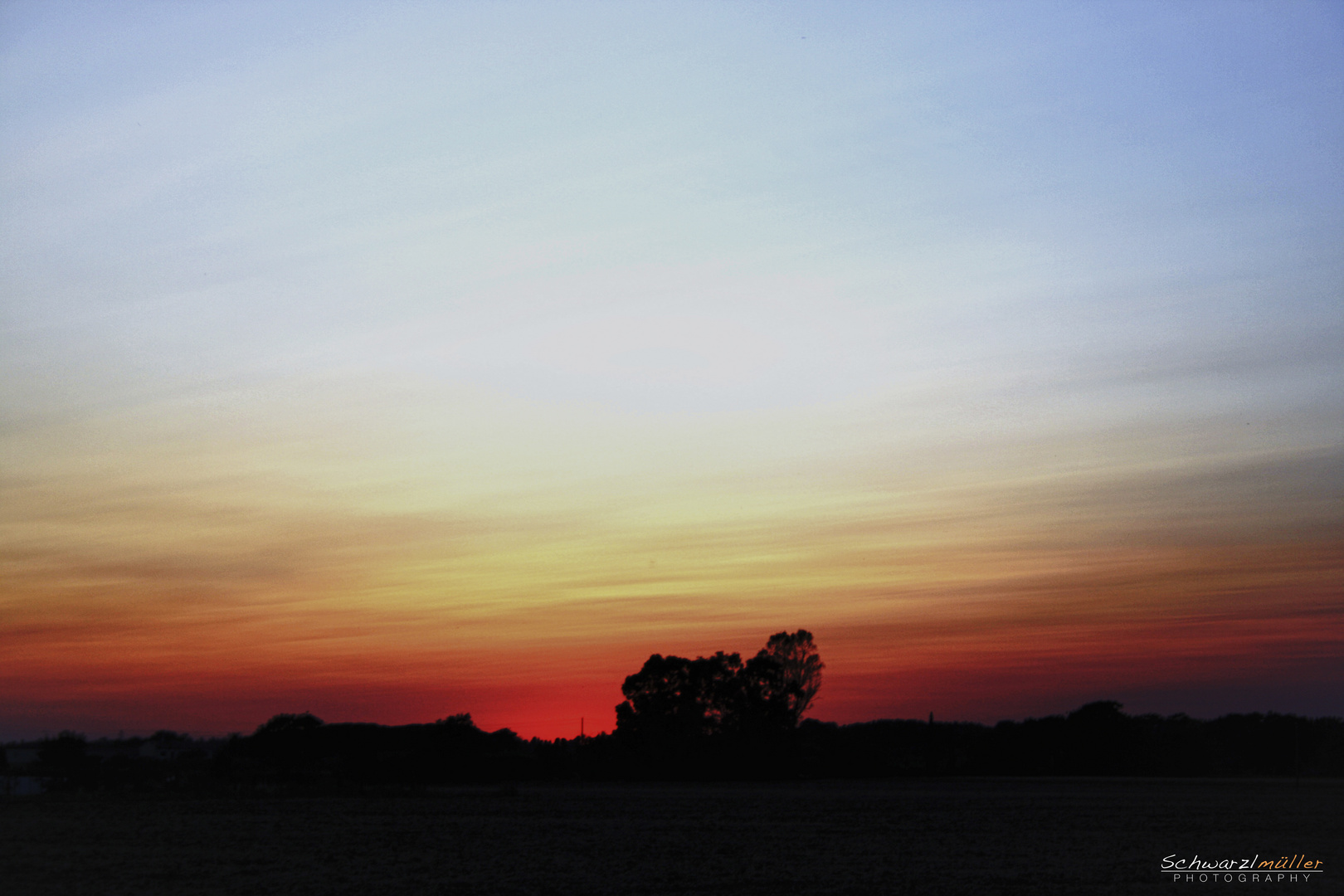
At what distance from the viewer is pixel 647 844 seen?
32.6 meters

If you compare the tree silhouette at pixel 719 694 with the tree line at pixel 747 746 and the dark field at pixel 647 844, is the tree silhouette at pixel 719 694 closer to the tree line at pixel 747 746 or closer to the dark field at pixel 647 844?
the tree line at pixel 747 746

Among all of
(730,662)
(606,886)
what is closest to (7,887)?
(606,886)

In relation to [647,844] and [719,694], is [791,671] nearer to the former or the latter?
[719,694]

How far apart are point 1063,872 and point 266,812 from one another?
115ft

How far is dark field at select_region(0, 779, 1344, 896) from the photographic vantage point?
23.8 m

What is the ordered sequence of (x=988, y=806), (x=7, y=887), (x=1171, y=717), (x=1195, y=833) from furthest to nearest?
(x=1171, y=717), (x=988, y=806), (x=1195, y=833), (x=7, y=887)

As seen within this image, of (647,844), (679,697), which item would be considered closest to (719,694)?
(679,697)

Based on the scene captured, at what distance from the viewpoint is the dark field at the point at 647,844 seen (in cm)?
2380

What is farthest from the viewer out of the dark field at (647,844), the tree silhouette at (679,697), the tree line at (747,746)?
the tree silhouette at (679,697)

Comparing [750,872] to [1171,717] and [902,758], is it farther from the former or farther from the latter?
[1171,717]

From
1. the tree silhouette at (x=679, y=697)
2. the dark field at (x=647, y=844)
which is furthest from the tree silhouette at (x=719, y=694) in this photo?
the dark field at (x=647, y=844)

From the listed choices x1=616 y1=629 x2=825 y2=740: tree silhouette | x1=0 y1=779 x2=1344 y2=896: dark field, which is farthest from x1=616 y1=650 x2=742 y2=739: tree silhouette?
x1=0 y1=779 x2=1344 y2=896: dark field

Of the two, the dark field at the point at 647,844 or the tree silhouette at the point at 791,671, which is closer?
the dark field at the point at 647,844

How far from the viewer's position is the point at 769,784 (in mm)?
85125
